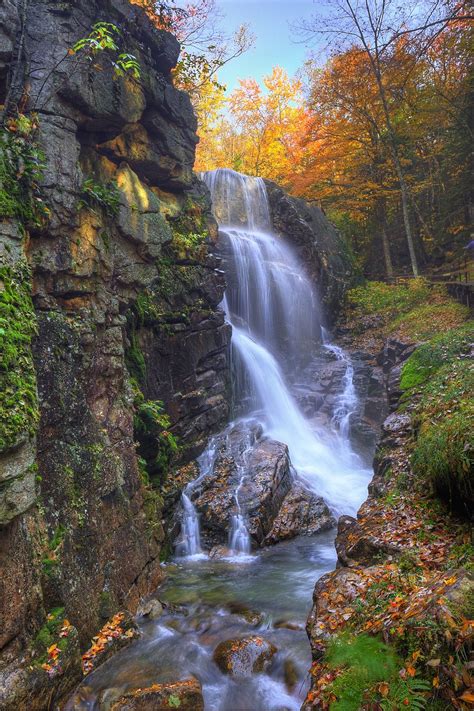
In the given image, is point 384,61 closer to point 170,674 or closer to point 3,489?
point 3,489

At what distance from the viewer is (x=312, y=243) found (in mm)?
20156

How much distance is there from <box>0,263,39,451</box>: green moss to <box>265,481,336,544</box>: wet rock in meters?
6.10

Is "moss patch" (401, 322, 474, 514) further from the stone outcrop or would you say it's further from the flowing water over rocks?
the flowing water over rocks

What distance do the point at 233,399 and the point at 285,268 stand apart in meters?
7.99

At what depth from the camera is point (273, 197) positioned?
2058cm

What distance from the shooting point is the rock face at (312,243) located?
65.8 ft

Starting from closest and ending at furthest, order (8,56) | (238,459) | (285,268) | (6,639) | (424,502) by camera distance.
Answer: (6,639) < (424,502) < (8,56) < (238,459) < (285,268)

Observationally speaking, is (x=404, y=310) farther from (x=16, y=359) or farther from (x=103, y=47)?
(x=16, y=359)

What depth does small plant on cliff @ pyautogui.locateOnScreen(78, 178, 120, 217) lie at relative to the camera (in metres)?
7.24

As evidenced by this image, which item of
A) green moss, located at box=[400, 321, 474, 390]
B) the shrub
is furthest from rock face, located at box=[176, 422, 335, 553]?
the shrub

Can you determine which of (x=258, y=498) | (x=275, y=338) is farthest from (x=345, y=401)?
(x=258, y=498)

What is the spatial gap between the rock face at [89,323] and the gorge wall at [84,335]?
0.03m

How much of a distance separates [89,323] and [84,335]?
0.30 m

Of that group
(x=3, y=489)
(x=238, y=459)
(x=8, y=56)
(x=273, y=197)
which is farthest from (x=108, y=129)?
(x=273, y=197)
